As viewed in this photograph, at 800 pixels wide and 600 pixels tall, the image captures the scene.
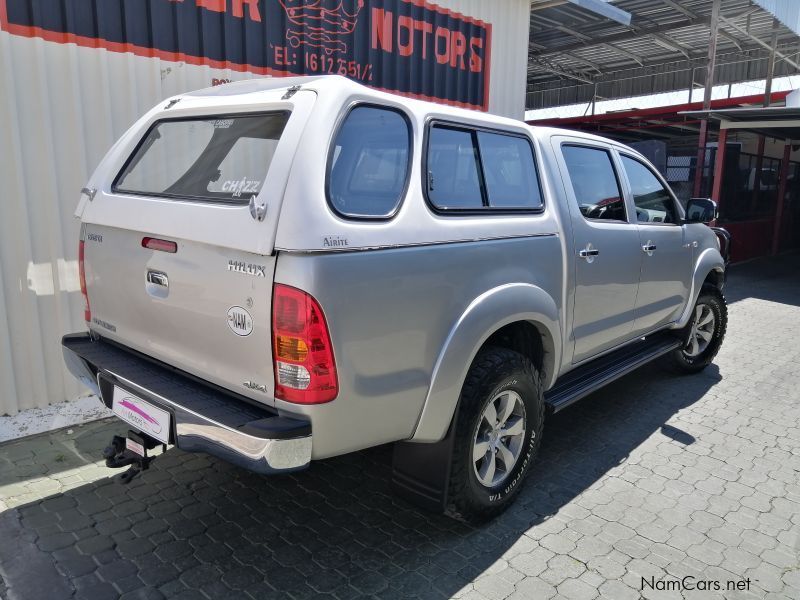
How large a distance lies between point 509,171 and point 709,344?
3.32 meters

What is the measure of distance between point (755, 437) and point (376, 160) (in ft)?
11.3

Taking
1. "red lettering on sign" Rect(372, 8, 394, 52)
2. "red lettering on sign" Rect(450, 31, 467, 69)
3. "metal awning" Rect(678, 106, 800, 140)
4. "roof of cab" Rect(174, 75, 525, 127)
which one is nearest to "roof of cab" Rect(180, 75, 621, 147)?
"roof of cab" Rect(174, 75, 525, 127)

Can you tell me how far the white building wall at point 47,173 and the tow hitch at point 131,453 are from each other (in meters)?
1.78

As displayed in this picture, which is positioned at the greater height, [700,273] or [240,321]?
[240,321]

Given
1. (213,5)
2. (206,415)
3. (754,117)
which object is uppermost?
(213,5)

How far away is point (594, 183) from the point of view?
3814 millimetres

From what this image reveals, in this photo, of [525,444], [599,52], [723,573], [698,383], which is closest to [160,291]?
[525,444]

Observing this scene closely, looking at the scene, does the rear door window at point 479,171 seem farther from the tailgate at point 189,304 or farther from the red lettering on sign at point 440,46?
the red lettering on sign at point 440,46

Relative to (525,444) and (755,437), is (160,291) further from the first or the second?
(755,437)

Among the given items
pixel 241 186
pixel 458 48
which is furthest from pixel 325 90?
pixel 458 48

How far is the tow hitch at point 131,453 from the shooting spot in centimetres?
269

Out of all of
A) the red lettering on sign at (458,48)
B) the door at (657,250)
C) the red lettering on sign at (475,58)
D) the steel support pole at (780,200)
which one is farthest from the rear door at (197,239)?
the steel support pole at (780,200)

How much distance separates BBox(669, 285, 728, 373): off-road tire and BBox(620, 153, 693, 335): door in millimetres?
518

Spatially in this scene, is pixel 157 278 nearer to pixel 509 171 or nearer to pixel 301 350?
pixel 301 350
